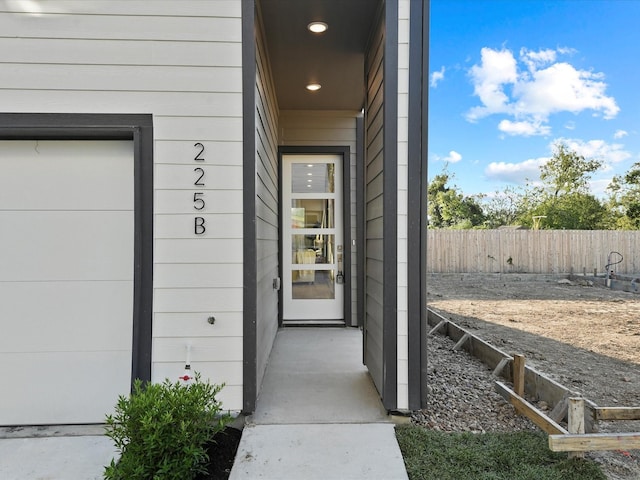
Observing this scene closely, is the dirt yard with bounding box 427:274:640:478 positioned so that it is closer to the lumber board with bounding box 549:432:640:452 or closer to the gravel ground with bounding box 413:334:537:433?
the lumber board with bounding box 549:432:640:452

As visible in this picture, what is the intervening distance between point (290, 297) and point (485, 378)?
8.45ft

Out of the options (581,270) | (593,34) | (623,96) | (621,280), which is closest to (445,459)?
(621,280)

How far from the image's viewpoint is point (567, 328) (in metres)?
5.94

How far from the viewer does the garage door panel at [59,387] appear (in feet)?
8.20

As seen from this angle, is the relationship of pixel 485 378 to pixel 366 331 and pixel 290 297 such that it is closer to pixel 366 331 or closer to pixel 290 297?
pixel 366 331

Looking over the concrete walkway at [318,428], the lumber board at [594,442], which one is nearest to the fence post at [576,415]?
the lumber board at [594,442]

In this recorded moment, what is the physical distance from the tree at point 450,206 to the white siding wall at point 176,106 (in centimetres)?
2525

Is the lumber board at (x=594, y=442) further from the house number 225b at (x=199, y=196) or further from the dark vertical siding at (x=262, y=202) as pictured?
the house number 225b at (x=199, y=196)

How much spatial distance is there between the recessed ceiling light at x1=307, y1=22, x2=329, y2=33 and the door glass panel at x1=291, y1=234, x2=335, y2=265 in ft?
8.66

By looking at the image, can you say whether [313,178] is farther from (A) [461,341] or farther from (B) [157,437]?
(B) [157,437]

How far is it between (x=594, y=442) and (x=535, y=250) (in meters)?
13.1

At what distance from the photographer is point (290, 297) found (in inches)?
207

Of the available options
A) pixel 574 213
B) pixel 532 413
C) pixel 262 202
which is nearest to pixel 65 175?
pixel 262 202

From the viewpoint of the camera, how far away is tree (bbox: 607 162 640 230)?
19.9 m
